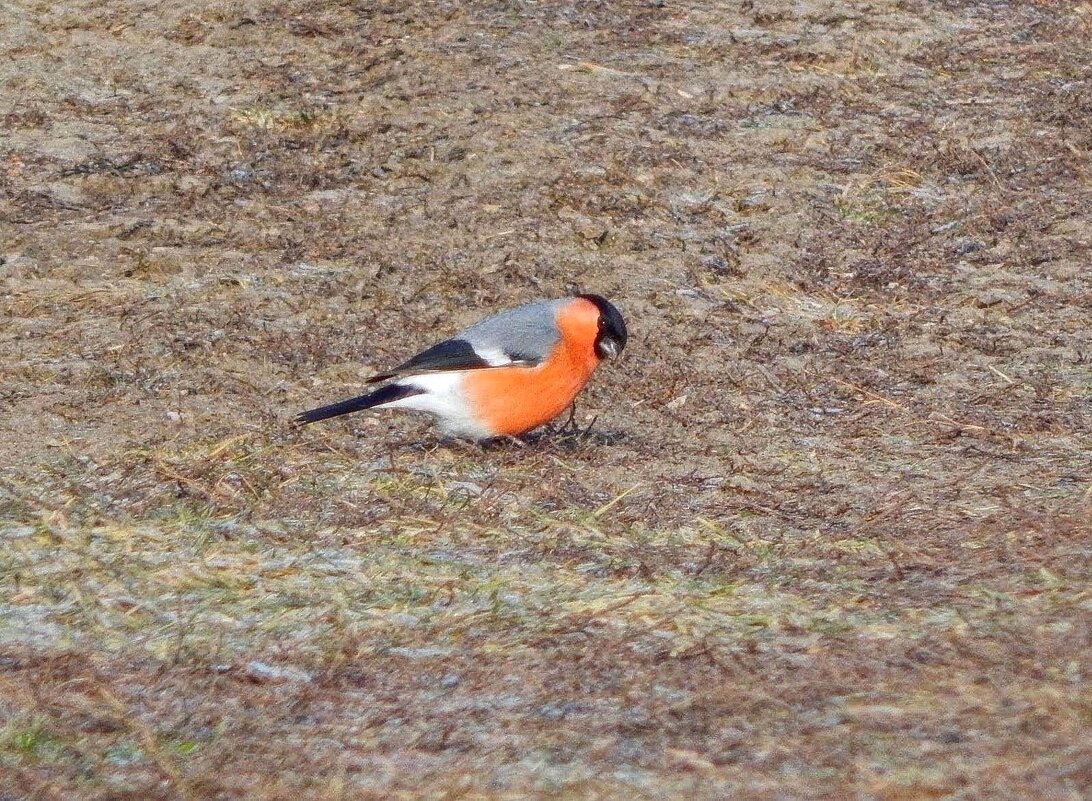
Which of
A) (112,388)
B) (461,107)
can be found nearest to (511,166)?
(461,107)

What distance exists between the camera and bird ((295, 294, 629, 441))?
6582 mm

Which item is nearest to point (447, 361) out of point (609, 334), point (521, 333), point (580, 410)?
point (521, 333)

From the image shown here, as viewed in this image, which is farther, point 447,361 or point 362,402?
point 447,361

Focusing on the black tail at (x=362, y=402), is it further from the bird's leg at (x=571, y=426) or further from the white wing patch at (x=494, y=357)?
the bird's leg at (x=571, y=426)

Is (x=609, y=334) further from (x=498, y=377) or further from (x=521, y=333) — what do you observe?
(x=498, y=377)

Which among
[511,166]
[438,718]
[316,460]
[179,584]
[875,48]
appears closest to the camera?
[438,718]

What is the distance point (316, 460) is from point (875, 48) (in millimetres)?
6305

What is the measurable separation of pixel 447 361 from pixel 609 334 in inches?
29.7

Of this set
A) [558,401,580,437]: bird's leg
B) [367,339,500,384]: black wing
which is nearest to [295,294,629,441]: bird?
[367,339,500,384]: black wing

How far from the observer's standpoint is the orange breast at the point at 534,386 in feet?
21.6

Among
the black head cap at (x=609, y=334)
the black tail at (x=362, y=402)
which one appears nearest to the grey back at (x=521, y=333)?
the black head cap at (x=609, y=334)

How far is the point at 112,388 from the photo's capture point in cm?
717

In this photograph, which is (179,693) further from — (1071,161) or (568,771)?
(1071,161)

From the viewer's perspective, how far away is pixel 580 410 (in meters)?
7.31
